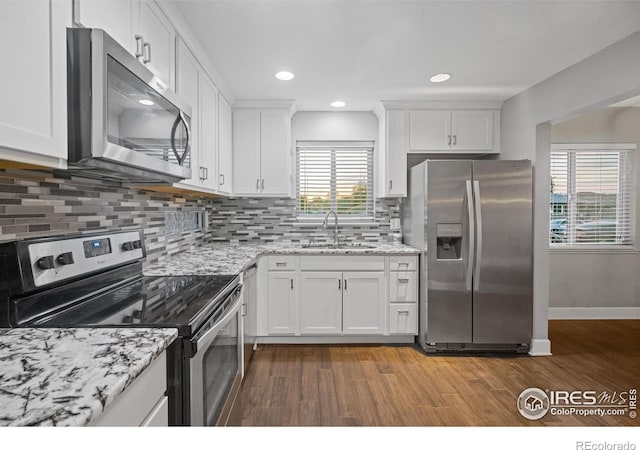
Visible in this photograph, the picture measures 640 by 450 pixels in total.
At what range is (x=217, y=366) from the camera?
57.6 inches

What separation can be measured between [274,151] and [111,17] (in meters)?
2.16

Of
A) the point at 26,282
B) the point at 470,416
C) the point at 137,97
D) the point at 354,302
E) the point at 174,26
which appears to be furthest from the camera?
the point at 354,302

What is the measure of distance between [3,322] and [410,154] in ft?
11.0

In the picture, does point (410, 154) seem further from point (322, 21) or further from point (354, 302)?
point (322, 21)

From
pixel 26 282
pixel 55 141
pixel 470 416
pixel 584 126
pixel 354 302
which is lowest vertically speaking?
pixel 470 416

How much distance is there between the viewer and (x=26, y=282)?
1111 millimetres

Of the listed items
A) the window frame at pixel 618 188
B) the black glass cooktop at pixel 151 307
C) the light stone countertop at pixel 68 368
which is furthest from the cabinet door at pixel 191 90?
the window frame at pixel 618 188

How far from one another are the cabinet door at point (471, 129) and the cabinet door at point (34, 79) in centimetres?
319

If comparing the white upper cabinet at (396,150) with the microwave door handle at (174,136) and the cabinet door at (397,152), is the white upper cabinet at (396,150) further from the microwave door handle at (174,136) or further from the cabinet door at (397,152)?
the microwave door handle at (174,136)

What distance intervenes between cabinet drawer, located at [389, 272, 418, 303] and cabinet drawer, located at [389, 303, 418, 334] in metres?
0.05
